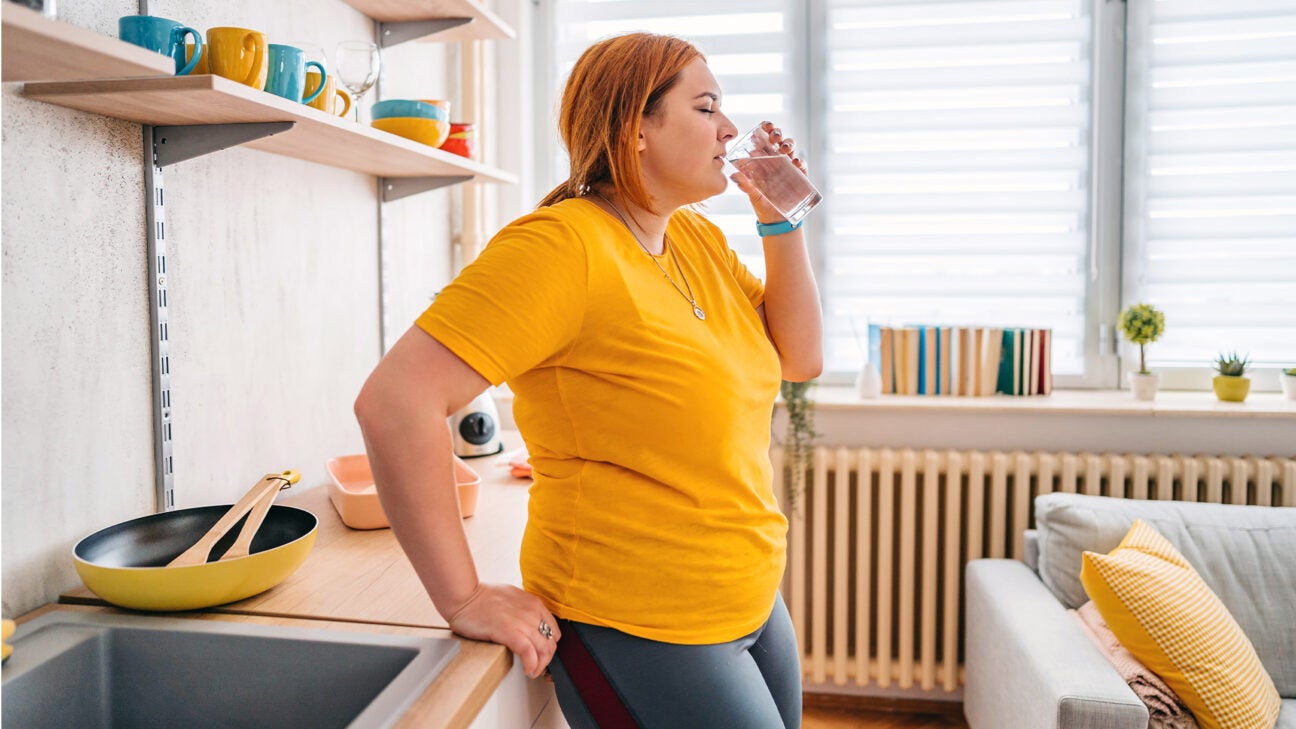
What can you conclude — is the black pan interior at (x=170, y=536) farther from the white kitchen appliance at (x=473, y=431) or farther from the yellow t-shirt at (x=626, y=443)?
the white kitchen appliance at (x=473, y=431)

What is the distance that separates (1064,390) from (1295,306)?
66 cm

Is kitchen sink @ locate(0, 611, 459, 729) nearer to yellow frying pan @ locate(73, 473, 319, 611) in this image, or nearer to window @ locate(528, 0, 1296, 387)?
yellow frying pan @ locate(73, 473, 319, 611)

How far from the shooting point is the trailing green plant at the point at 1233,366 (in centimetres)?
244

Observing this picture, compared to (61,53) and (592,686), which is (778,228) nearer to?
(592,686)

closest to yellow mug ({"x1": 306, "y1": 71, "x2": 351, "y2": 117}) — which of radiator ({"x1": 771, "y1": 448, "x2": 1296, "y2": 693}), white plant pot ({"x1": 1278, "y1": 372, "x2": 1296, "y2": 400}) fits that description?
radiator ({"x1": 771, "y1": 448, "x2": 1296, "y2": 693})

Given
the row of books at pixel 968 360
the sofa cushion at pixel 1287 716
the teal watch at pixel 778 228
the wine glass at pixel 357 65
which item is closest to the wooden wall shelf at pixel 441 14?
the wine glass at pixel 357 65

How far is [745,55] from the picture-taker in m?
2.78

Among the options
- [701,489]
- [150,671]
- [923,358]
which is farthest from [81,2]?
[923,358]

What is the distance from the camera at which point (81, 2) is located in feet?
3.78

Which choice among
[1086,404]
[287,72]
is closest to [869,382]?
[1086,404]

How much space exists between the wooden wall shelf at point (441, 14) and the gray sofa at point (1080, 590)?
1.73 m

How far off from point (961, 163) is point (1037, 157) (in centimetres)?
22

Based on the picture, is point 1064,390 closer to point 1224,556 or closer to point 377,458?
point 1224,556

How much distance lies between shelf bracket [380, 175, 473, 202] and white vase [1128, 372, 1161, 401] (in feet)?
6.11
